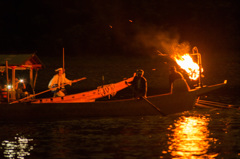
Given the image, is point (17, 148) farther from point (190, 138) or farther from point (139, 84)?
point (139, 84)

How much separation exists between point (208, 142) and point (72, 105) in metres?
6.85

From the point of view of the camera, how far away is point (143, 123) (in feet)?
72.7

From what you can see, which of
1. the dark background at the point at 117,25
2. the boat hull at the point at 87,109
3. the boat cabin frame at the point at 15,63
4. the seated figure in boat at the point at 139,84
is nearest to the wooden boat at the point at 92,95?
the seated figure in boat at the point at 139,84

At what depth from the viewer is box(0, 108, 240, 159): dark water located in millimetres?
15867

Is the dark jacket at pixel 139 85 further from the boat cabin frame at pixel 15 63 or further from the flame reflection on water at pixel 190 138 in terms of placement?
the boat cabin frame at pixel 15 63

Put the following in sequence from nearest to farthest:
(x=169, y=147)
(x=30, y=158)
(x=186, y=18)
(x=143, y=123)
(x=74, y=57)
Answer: (x=30, y=158), (x=169, y=147), (x=143, y=123), (x=74, y=57), (x=186, y=18)

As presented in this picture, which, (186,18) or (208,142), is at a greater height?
(186,18)

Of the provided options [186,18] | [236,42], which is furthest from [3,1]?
[236,42]

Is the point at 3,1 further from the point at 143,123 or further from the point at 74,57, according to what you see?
the point at 143,123

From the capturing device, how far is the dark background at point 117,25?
70.7 m

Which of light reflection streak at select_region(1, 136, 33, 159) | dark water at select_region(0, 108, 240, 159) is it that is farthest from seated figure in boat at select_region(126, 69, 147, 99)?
light reflection streak at select_region(1, 136, 33, 159)

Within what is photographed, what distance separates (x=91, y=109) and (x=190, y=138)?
5656 millimetres

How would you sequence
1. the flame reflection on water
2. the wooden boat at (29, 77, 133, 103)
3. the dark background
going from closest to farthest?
the flame reflection on water
the wooden boat at (29, 77, 133, 103)
the dark background

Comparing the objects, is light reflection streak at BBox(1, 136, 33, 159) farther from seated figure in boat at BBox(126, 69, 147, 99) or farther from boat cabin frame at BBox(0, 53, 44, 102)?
seated figure in boat at BBox(126, 69, 147, 99)
